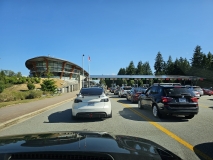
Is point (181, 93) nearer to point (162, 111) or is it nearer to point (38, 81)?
point (162, 111)

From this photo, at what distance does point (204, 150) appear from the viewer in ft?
18.0

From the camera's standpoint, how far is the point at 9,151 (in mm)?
2572

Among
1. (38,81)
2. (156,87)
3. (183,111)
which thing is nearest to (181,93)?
(183,111)

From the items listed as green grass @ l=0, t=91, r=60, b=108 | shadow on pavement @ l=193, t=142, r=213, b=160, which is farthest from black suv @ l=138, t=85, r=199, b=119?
green grass @ l=0, t=91, r=60, b=108

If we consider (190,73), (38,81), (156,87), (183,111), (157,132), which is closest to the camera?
(157,132)

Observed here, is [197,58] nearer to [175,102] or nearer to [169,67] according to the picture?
[169,67]

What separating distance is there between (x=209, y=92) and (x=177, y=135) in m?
36.2

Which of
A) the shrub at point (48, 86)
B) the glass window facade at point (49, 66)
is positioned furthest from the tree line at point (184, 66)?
the shrub at point (48, 86)

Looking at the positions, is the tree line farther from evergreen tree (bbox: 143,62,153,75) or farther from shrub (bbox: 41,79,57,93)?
shrub (bbox: 41,79,57,93)

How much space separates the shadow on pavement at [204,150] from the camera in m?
5.04

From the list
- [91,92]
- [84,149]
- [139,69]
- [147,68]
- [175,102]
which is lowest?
[175,102]

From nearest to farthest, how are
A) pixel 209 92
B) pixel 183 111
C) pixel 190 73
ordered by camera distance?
pixel 183 111 → pixel 209 92 → pixel 190 73

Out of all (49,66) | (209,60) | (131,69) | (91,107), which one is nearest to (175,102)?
(91,107)

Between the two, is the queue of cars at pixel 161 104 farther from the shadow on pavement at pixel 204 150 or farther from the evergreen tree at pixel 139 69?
the evergreen tree at pixel 139 69
